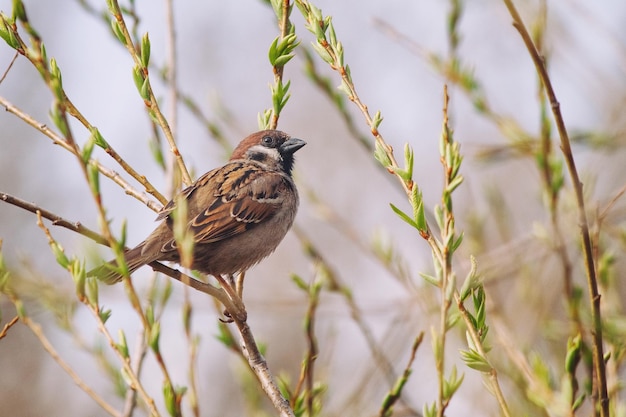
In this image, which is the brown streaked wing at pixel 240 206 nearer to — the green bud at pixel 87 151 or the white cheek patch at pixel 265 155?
the white cheek patch at pixel 265 155

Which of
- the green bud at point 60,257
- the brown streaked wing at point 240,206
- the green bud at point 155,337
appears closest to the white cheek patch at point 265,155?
the brown streaked wing at point 240,206

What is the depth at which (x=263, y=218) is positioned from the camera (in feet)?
14.3

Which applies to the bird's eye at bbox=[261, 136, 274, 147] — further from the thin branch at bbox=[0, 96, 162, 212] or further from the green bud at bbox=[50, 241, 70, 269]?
the green bud at bbox=[50, 241, 70, 269]

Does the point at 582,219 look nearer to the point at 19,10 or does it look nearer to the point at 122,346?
the point at 122,346

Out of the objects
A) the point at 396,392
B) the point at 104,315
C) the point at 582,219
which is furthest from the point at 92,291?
the point at 582,219

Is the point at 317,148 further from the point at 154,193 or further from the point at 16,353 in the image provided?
the point at 154,193

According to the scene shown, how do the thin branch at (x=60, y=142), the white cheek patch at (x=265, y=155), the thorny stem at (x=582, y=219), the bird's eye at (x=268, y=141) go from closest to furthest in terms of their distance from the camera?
the thorny stem at (x=582, y=219) → the thin branch at (x=60, y=142) → the bird's eye at (x=268, y=141) → the white cheek patch at (x=265, y=155)

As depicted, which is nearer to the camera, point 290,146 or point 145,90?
point 145,90

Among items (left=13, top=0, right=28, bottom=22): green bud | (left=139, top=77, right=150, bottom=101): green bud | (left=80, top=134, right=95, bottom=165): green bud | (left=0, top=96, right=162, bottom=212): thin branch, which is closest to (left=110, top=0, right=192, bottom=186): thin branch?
(left=139, top=77, right=150, bottom=101): green bud

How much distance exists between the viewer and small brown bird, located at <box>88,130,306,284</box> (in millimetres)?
3744

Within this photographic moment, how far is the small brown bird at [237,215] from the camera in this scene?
3.74 metres

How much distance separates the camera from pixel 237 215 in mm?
4297

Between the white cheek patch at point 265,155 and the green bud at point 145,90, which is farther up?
the white cheek patch at point 265,155

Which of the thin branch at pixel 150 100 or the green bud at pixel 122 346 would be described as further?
the thin branch at pixel 150 100
